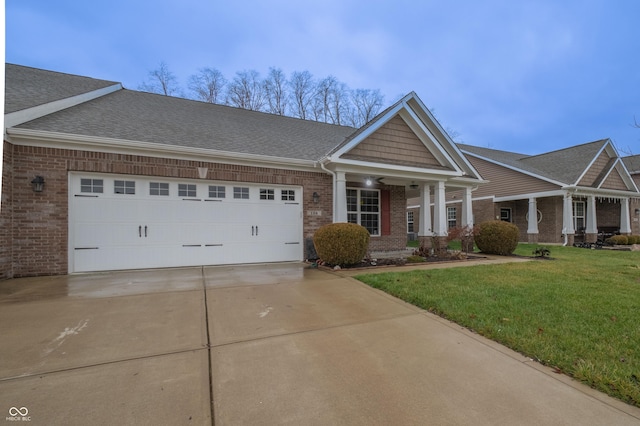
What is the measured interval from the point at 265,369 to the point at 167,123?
8467 millimetres

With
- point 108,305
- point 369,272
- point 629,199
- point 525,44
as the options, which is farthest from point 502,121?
point 108,305

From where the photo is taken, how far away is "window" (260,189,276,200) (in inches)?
340

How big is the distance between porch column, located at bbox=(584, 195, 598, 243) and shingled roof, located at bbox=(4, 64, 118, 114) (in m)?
23.3

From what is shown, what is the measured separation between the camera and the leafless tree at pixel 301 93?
23.6 meters

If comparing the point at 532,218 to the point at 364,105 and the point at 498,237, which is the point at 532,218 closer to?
the point at 498,237

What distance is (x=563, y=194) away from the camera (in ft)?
49.4

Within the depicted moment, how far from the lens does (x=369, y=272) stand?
6938 mm

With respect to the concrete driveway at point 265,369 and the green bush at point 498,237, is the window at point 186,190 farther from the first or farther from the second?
the green bush at point 498,237

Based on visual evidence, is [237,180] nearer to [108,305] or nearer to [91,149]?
[91,149]

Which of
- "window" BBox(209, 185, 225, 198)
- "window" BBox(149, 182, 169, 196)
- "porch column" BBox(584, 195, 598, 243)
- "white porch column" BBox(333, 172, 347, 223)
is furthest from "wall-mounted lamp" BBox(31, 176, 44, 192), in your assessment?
"porch column" BBox(584, 195, 598, 243)

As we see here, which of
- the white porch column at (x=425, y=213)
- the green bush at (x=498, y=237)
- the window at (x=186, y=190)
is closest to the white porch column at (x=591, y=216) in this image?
the green bush at (x=498, y=237)

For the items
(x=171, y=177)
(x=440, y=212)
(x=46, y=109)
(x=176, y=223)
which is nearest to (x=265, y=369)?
(x=176, y=223)

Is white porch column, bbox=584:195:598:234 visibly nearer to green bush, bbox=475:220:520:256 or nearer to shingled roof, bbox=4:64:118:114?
green bush, bbox=475:220:520:256

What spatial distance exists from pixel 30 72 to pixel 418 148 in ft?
42.7
